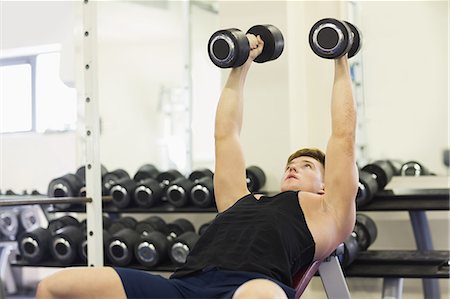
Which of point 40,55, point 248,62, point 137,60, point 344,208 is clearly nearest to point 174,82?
point 137,60

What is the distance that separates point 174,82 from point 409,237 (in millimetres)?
2470

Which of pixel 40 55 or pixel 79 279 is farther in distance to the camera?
pixel 40 55

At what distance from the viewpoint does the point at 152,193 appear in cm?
408

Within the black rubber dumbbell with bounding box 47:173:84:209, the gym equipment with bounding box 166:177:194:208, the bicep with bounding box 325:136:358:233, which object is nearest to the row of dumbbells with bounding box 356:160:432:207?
the gym equipment with bounding box 166:177:194:208

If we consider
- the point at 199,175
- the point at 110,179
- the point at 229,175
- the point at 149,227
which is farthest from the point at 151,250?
the point at 229,175

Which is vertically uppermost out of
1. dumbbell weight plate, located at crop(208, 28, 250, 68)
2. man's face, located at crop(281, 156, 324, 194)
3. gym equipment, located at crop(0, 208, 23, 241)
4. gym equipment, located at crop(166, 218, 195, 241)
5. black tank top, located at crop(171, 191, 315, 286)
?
dumbbell weight plate, located at crop(208, 28, 250, 68)

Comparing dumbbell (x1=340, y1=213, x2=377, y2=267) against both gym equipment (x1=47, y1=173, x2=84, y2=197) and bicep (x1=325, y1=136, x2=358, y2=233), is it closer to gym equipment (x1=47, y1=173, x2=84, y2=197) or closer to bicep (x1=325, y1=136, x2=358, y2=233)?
bicep (x1=325, y1=136, x2=358, y2=233)

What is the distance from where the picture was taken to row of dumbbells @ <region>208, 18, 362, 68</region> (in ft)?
7.97

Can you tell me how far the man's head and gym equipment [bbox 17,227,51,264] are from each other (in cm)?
179

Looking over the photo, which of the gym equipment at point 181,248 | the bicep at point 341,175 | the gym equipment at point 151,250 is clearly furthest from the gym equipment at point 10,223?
the bicep at point 341,175

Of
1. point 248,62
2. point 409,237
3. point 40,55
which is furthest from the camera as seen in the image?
point 40,55

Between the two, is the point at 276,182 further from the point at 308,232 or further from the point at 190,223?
the point at 308,232

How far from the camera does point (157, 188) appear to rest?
4.15 meters

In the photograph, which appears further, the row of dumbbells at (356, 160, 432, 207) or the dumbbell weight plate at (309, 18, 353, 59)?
the row of dumbbells at (356, 160, 432, 207)
